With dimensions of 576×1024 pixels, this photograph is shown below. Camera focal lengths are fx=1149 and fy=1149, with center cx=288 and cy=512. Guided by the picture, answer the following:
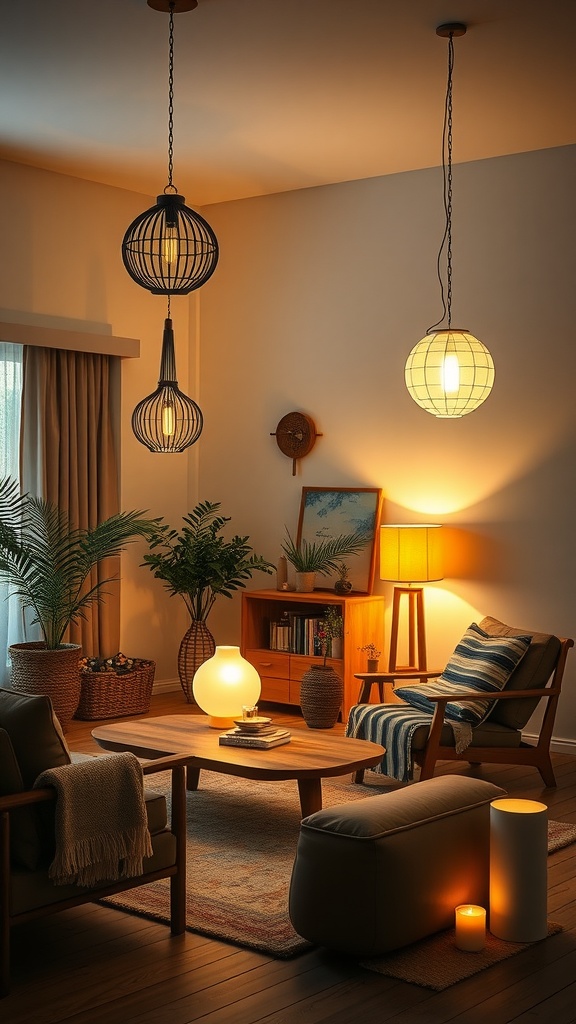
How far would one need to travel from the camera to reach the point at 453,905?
3.58 m

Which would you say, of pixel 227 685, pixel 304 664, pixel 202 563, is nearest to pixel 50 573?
pixel 202 563

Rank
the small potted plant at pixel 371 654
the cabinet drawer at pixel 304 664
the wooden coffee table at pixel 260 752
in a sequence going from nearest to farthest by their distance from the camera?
the wooden coffee table at pixel 260 752, the small potted plant at pixel 371 654, the cabinet drawer at pixel 304 664

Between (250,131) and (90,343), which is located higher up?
(250,131)

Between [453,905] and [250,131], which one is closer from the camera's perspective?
[453,905]

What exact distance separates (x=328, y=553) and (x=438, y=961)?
12.9 feet

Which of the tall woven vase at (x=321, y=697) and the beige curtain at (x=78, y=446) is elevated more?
the beige curtain at (x=78, y=446)

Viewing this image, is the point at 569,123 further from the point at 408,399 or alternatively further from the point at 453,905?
the point at 453,905

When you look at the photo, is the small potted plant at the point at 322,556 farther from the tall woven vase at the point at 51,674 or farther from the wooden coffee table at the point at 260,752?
the wooden coffee table at the point at 260,752

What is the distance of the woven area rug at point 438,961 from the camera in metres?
3.27

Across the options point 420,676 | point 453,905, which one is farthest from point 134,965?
point 420,676

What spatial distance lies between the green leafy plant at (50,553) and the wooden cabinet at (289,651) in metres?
0.90

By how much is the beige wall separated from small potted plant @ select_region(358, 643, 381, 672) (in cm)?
36

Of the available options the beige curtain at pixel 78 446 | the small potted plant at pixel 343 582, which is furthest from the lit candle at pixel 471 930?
the beige curtain at pixel 78 446

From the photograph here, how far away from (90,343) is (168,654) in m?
2.23
